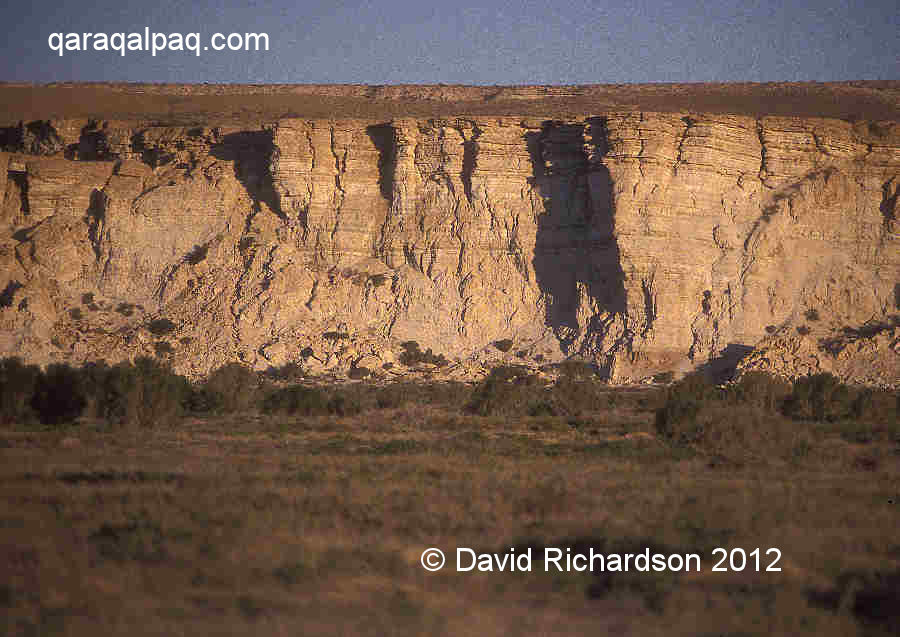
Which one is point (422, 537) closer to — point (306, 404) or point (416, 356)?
point (306, 404)

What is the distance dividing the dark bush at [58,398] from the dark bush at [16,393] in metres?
0.14

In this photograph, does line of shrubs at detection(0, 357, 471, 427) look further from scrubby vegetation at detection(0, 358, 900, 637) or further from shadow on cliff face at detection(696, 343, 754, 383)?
shadow on cliff face at detection(696, 343, 754, 383)

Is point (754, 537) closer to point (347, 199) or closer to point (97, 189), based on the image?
point (347, 199)

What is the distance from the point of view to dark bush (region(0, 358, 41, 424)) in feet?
67.5

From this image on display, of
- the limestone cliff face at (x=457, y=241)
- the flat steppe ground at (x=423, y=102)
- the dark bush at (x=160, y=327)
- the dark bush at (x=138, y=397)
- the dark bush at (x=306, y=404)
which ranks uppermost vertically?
the flat steppe ground at (x=423, y=102)

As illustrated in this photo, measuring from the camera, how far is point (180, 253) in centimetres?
4303

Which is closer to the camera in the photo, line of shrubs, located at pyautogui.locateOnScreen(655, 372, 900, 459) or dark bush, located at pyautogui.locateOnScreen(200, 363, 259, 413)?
line of shrubs, located at pyautogui.locateOnScreen(655, 372, 900, 459)

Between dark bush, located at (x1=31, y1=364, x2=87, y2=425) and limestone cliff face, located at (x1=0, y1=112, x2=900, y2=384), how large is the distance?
54.7ft

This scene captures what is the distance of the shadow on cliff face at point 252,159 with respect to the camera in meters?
43.7

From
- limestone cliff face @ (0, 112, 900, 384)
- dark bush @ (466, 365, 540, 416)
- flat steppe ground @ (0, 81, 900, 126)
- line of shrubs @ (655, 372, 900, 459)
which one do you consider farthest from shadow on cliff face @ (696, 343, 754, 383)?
flat steppe ground @ (0, 81, 900, 126)

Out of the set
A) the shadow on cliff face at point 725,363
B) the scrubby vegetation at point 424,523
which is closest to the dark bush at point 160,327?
the scrubby vegetation at point 424,523

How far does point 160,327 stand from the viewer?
39656 mm

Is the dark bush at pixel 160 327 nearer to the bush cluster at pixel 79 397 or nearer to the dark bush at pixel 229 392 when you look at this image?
the dark bush at pixel 229 392

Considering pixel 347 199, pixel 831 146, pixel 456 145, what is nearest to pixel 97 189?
pixel 347 199
